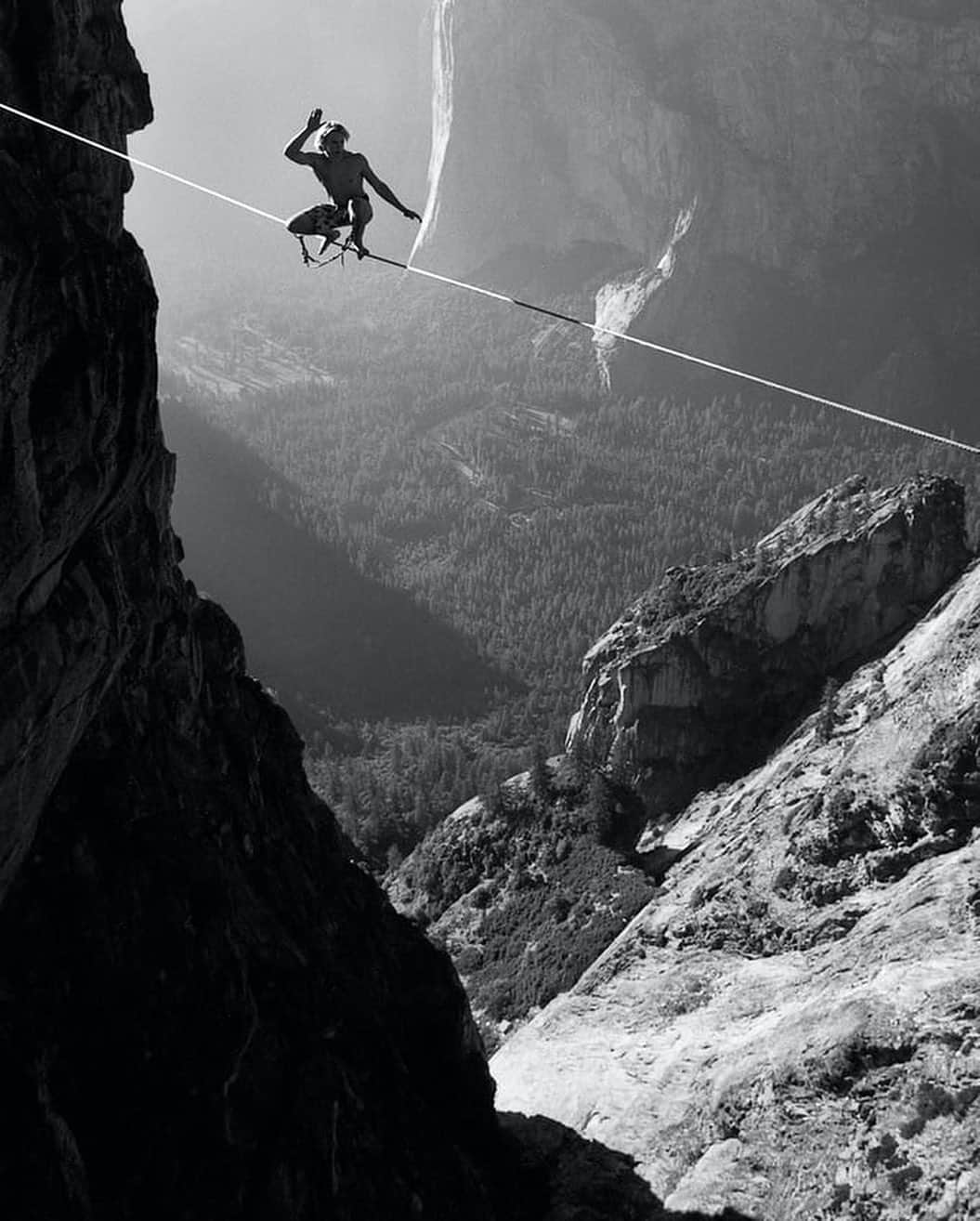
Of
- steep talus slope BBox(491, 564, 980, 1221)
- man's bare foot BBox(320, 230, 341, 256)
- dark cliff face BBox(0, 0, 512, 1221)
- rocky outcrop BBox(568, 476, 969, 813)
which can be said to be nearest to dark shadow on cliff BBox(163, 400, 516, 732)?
rocky outcrop BBox(568, 476, 969, 813)

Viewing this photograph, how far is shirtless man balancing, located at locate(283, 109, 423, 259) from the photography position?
2438 centimetres

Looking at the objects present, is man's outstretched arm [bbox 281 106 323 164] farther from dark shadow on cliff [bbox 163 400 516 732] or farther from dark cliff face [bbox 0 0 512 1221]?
dark shadow on cliff [bbox 163 400 516 732]

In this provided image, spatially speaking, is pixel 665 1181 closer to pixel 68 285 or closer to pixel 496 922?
pixel 68 285

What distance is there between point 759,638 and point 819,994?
3827cm

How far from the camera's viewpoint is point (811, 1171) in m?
32.0


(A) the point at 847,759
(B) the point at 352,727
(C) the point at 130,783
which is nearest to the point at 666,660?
(A) the point at 847,759

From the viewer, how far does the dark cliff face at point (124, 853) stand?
21.2 metres

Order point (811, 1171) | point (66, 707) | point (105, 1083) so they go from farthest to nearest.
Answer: point (811, 1171) → point (105, 1083) → point (66, 707)

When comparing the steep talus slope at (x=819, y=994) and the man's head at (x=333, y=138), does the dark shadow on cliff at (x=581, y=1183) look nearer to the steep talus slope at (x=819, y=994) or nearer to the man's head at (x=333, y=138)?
the steep talus slope at (x=819, y=994)

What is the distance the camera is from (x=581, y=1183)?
1396 inches

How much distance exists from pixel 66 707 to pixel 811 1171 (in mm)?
19598

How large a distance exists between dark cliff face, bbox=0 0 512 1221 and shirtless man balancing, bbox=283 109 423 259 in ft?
10.2

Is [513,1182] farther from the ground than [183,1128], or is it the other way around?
[183,1128]

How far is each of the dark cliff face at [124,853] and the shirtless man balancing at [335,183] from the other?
312cm
